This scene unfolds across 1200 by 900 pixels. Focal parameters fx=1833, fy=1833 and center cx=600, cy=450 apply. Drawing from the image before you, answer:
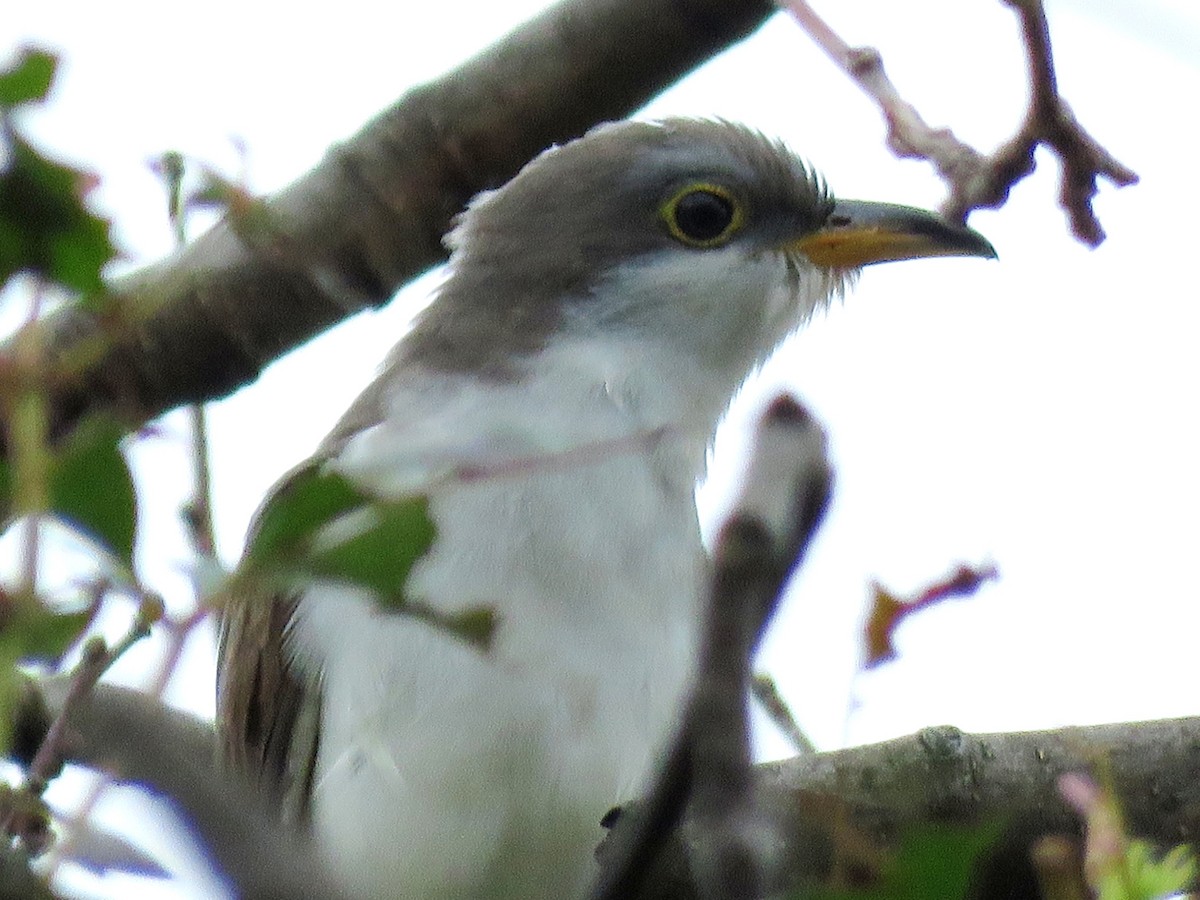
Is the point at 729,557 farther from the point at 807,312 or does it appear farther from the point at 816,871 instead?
the point at 807,312

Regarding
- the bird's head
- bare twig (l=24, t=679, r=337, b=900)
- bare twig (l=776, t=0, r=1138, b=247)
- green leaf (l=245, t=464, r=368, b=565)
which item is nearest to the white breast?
the bird's head

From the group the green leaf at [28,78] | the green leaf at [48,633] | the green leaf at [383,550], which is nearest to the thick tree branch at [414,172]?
the green leaf at [28,78]

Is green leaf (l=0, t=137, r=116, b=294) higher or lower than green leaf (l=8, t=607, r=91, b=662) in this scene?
higher

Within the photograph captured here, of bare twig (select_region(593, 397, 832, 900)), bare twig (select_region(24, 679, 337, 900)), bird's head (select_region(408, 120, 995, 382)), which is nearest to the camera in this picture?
bare twig (select_region(593, 397, 832, 900))

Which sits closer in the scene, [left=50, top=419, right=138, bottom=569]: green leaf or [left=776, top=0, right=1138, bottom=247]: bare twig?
[left=50, top=419, right=138, bottom=569]: green leaf

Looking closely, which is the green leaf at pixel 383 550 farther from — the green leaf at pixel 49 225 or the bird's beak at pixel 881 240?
the bird's beak at pixel 881 240

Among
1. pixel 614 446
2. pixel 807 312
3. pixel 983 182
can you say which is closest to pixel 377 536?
pixel 614 446

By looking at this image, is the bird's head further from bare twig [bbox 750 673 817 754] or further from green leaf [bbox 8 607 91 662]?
green leaf [bbox 8 607 91 662]

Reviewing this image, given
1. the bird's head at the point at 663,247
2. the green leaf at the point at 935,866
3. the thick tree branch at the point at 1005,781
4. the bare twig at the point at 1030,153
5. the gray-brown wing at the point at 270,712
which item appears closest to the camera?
the green leaf at the point at 935,866
